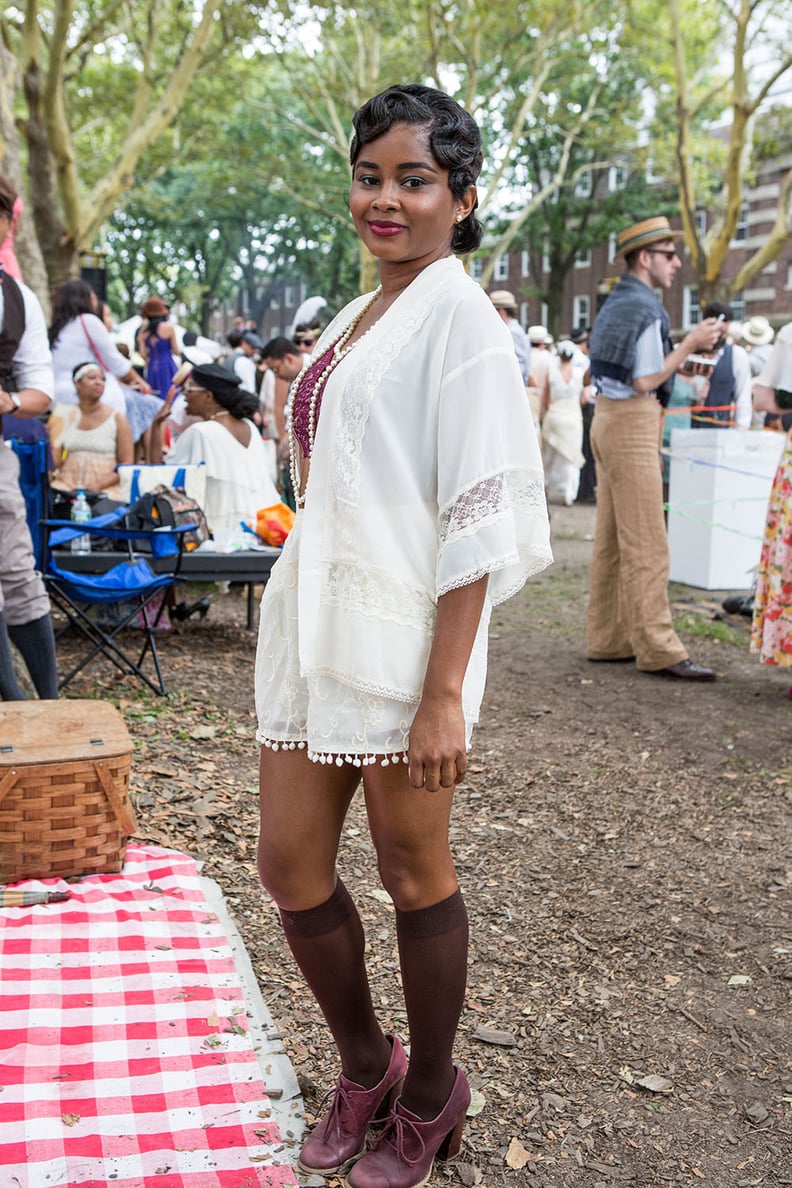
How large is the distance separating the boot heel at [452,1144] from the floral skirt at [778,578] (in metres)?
4.16

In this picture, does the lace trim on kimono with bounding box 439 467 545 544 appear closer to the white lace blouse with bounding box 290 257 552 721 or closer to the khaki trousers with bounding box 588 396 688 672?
the white lace blouse with bounding box 290 257 552 721

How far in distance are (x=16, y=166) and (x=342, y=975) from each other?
320 inches

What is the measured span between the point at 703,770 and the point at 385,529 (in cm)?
360

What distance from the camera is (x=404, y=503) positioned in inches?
85.3

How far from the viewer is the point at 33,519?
709 centimetres

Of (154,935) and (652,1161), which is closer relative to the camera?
(652,1161)

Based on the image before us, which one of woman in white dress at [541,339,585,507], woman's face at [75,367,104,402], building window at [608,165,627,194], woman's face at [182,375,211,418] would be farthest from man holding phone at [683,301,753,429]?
building window at [608,165,627,194]

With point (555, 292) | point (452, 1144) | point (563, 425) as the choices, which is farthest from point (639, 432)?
point (555, 292)

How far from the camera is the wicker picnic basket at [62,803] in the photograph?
376cm

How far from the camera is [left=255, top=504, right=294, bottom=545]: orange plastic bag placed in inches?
313

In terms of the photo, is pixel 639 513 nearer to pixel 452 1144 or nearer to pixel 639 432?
pixel 639 432

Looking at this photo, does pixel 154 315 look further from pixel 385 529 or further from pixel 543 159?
pixel 543 159

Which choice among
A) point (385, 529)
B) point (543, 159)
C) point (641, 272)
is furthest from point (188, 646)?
point (543, 159)

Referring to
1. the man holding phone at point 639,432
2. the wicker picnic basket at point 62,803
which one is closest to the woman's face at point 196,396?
the man holding phone at point 639,432
